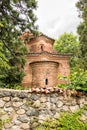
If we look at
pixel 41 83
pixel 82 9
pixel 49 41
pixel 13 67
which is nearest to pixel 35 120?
pixel 13 67

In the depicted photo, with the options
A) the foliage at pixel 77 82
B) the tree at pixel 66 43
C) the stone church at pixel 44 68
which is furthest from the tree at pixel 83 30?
the tree at pixel 66 43

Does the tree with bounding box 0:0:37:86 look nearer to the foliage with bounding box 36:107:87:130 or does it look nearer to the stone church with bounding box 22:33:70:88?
the stone church with bounding box 22:33:70:88

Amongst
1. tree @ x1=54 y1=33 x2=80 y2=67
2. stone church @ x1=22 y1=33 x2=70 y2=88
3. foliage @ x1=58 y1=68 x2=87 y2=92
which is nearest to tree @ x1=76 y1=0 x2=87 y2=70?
stone church @ x1=22 y1=33 x2=70 y2=88

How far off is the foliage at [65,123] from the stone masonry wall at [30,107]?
0.11 metres

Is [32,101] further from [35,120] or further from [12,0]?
[12,0]

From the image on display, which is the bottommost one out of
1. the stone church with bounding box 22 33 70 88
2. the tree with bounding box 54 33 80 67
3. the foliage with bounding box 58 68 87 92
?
the stone church with bounding box 22 33 70 88

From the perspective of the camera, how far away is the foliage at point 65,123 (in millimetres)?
6363

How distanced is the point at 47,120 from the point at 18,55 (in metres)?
15.4

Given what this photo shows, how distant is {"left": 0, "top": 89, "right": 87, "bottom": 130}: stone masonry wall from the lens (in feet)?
20.5

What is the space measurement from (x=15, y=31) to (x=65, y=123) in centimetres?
1485

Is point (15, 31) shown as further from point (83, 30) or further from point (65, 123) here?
point (65, 123)

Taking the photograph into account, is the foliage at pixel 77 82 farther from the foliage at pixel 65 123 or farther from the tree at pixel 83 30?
the tree at pixel 83 30

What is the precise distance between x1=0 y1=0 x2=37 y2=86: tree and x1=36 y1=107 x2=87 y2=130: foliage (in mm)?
13822

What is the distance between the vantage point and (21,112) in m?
6.31
